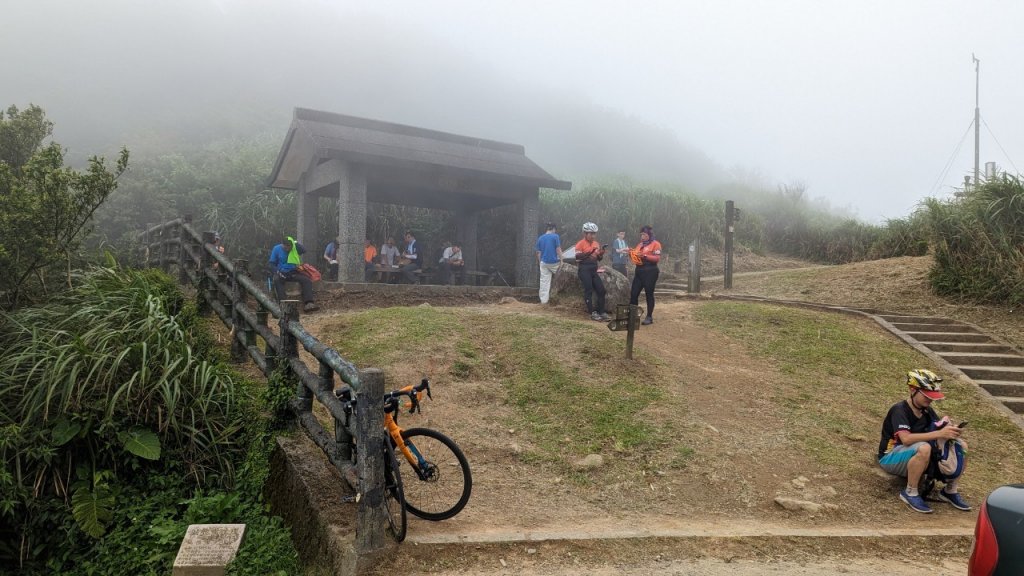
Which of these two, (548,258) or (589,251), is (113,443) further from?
(548,258)

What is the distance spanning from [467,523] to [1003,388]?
7.46m

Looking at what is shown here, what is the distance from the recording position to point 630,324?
24.6ft

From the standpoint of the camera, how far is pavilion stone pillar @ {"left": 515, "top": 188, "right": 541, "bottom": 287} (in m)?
14.6

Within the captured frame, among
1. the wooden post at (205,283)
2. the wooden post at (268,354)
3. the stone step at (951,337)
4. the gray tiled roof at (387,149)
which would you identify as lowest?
the stone step at (951,337)

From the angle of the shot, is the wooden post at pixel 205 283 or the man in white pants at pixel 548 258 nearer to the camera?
the wooden post at pixel 205 283

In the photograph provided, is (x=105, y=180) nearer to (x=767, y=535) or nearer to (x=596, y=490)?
(x=596, y=490)

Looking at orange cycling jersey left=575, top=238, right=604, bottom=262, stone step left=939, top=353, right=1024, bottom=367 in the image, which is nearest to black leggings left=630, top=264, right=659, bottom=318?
orange cycling jersey left=575, top=238, right=604, bottom=262

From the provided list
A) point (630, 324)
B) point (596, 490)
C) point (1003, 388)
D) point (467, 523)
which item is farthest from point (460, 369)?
point (1003, 388)

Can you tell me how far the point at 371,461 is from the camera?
3578mm

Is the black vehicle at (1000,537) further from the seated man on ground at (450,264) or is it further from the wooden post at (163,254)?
the seated man on ground at (450,264)

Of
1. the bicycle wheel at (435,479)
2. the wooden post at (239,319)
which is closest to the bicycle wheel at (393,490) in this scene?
the bicycle wheel at (435,479)

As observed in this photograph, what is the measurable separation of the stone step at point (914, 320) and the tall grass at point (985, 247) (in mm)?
1067

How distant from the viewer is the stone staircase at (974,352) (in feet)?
25.6

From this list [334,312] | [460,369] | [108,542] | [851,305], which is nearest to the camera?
[108,542]
